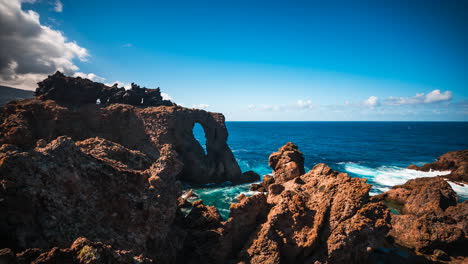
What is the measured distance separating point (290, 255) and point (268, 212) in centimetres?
320

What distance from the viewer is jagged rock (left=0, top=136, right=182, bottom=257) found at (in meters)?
6.56

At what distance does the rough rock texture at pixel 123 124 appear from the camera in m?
31.0

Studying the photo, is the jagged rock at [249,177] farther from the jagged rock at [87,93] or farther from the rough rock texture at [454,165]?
the rough rock texture at [454,165]

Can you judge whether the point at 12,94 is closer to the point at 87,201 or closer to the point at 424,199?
the point at 87,201

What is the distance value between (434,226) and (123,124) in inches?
1718

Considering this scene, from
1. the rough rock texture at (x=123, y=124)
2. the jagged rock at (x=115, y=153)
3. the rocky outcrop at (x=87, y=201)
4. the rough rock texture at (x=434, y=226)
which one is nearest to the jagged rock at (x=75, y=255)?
the rocky outcrop at (x=87, y=201)

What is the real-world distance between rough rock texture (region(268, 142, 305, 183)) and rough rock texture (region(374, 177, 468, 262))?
11.0 meters

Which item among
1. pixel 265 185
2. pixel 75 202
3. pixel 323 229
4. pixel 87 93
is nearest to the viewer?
pixel 75 202

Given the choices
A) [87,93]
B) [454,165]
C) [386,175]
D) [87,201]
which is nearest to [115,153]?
[87,201]

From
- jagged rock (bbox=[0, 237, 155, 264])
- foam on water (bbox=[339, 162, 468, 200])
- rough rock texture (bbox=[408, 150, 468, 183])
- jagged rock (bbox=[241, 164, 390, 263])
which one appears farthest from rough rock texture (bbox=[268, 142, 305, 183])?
rough rock texture (bbox=[408, 150, 468, 183])

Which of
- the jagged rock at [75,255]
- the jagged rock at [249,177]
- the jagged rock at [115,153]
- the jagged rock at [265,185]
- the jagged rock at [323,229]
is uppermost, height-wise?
the jagged rock at [115,153]

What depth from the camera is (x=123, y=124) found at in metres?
37.3

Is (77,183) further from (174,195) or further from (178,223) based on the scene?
(178,223)

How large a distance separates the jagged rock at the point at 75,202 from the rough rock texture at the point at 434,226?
867 inches
